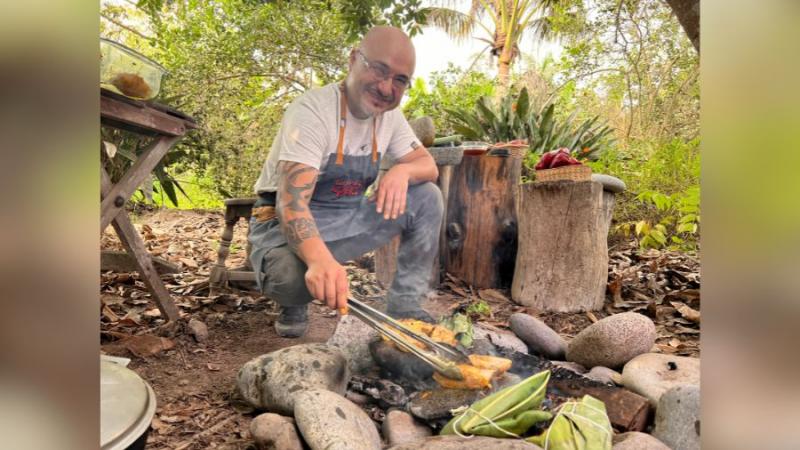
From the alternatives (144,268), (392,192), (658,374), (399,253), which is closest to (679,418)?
(658,374)

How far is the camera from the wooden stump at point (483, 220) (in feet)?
5.27

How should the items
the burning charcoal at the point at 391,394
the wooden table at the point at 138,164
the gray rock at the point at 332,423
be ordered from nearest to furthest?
the gray rock at the point at 332,423 → the wooden table at the point at 138,164 → the burning charcoal at the point at 391,394

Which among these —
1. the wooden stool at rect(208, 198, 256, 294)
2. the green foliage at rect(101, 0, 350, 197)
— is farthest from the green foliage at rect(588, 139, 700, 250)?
the wooden stool at rect(208, 198, 256, 294)

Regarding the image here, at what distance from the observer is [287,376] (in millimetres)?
1435

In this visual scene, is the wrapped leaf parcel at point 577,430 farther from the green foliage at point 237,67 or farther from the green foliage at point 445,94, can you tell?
the green foliage at point 237,67

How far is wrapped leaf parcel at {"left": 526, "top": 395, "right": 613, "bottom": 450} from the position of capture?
137 centimetres

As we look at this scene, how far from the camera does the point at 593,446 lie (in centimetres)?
137

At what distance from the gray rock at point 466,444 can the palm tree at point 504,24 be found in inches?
38.1

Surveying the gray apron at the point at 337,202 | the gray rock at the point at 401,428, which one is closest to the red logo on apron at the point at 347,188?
the gray apron at the point at 337,202

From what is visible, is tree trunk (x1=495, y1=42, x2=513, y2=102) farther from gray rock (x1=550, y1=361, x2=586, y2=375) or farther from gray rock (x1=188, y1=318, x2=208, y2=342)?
gray rock (x1=188, y1=318, x2=208, y2=342)

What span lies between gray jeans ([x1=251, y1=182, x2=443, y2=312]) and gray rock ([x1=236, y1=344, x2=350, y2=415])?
0.48 feet

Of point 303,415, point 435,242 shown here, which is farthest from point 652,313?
point 303,415

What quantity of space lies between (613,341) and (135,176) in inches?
57.5
